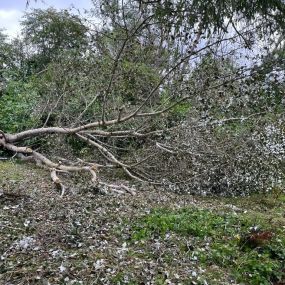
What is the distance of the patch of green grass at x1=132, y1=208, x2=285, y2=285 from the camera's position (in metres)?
4.07

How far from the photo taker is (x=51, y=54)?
1430 centimetres

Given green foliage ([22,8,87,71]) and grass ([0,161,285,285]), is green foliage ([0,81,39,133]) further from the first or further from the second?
grass ([0,161,285,285])

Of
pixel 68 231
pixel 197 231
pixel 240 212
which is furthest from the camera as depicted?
pixel 240 212

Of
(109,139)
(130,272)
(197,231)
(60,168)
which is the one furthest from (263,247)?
(109,139)

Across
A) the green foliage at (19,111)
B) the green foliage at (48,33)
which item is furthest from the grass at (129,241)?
the green foliage at (48,33)

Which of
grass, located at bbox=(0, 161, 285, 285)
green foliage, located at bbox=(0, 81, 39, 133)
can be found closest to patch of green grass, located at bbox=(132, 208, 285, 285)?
grass, located at bbox=(0, 161, 285, 285)

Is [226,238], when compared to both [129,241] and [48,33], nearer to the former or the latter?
[129,241]

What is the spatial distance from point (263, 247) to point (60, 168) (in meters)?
3.85

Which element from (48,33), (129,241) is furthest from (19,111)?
(129,241)

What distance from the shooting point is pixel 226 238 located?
4.70 meters

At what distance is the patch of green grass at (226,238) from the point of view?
407cm

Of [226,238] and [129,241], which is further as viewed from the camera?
[226,238]

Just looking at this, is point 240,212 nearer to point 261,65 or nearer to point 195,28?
point 261,65

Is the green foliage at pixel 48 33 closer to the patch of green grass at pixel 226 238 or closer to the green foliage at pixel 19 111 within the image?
the green foliage at pixel 19 111
